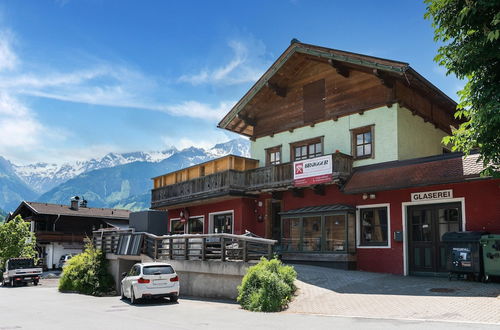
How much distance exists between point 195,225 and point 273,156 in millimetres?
7837

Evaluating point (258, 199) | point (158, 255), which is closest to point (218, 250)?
point (158, 255)

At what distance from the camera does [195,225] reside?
103 feet

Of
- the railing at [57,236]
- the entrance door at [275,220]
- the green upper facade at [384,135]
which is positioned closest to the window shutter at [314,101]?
the green upper facade at [384,135]

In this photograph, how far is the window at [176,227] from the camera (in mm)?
32562

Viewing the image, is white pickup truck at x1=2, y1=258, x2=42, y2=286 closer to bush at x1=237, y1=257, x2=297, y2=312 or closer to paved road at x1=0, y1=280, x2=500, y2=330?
paved road at x1=0, y1=280, x2=500, y2=330

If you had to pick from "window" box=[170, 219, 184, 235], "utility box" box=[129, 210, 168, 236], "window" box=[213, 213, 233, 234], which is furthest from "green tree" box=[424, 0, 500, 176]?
"window" box=[170, 219, 184, 235]

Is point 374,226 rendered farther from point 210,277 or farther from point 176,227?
point 176,227

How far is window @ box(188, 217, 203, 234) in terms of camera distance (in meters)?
31.0

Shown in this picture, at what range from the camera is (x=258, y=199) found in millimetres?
27016

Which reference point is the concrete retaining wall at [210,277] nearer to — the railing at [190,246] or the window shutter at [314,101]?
the railing at [190,246]

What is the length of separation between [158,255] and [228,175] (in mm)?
5895

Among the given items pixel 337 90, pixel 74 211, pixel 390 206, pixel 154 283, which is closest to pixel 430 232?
pixel 390 206

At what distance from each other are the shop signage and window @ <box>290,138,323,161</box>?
178 centimetres

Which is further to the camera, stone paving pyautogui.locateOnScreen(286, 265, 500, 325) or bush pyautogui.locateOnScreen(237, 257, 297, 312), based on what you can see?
bush pyautogui.locateOnScreen(237, 257, 297, 312)
